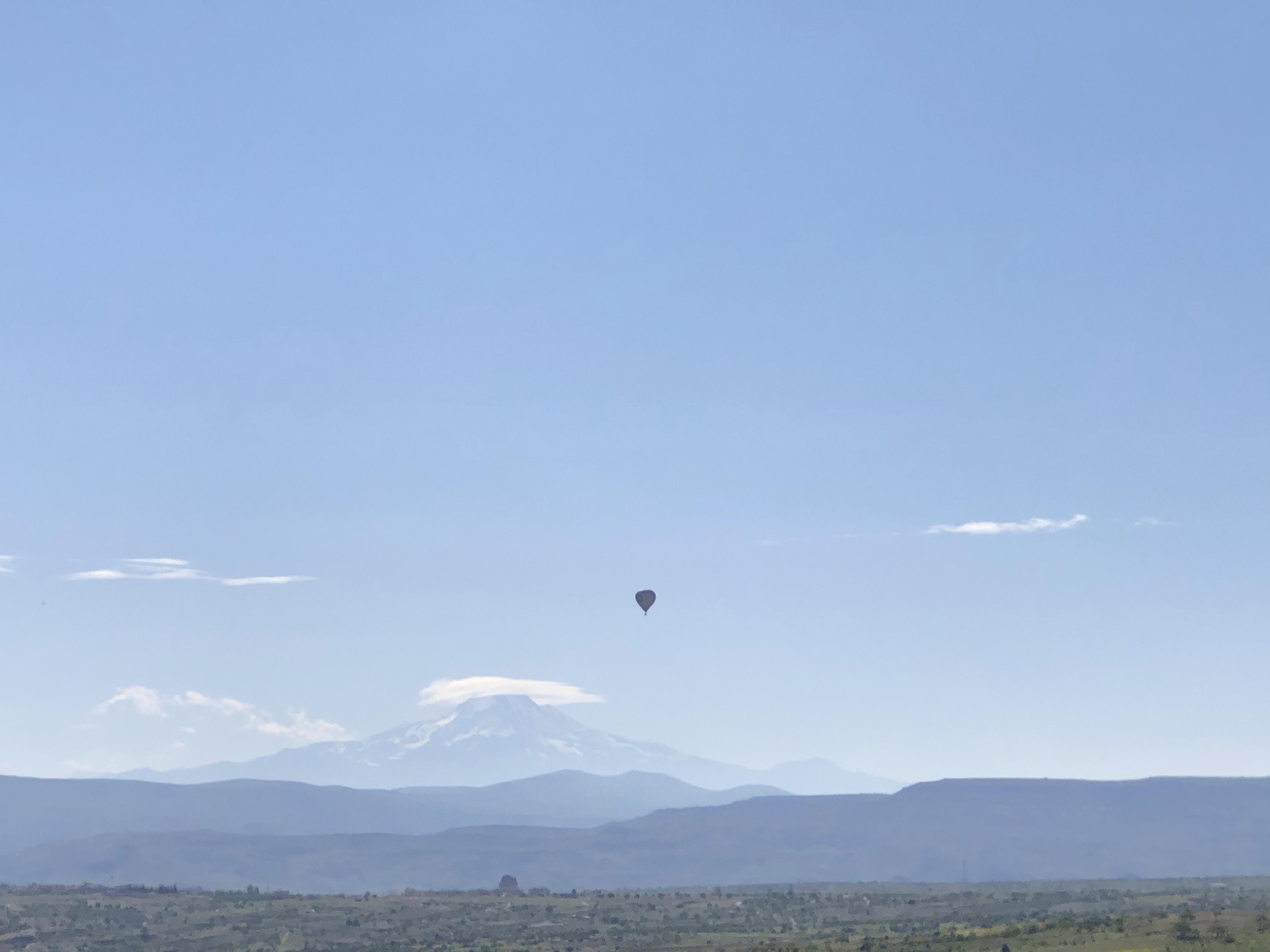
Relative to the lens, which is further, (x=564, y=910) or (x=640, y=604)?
(x=564, y=910)

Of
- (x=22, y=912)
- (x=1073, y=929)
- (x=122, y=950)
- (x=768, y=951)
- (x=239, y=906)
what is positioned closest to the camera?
(x=1073, y=929)

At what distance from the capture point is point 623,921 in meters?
152

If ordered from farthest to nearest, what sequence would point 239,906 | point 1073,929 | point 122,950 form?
point 239,906 → point 122,950 → point 1073,929

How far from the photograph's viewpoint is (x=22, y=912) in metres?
164

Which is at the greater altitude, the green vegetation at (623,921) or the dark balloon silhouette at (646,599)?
the dark balloon silhouette at (646,599)

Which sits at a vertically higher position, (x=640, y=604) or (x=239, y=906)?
(x=640, y=604)

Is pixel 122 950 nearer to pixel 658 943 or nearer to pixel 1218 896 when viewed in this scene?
pixel 658 943

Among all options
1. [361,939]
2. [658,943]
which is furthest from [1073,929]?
[361,939]

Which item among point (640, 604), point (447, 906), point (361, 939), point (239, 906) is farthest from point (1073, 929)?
point (239, 906)

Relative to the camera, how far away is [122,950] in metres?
141

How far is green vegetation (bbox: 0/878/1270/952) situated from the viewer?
294 feet

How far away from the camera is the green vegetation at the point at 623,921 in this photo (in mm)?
89688

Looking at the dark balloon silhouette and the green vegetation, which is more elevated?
the dark balloon silhouette

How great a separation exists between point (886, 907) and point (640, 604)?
170 ft
